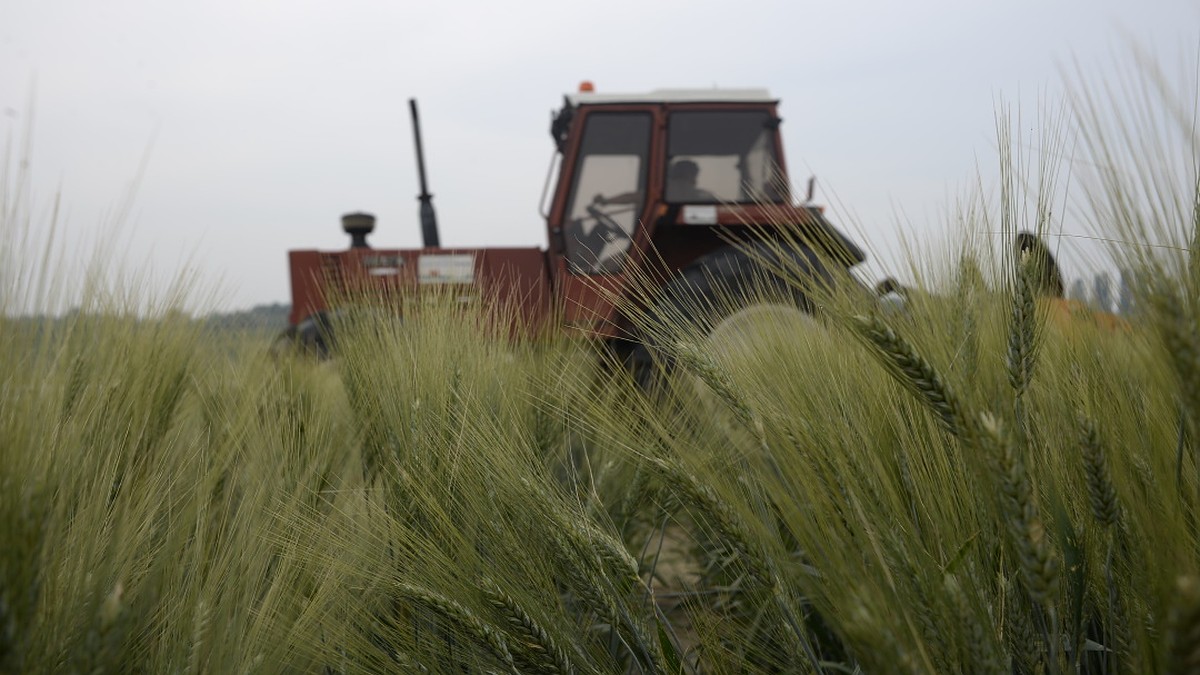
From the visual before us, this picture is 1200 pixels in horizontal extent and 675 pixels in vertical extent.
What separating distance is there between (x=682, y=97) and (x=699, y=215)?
965 mm

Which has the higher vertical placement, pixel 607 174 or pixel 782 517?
pixel 607 174

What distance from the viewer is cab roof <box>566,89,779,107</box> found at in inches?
169

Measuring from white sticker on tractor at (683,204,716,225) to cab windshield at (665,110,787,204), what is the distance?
1.28 ft

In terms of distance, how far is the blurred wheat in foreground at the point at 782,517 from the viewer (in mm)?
669

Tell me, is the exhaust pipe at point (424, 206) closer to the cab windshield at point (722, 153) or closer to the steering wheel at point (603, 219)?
the steering wheel at point (603, 219)

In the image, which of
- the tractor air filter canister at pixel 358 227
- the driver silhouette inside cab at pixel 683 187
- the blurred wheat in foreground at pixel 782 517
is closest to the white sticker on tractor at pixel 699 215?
the driver silhouette inside cab at pixel 683 187

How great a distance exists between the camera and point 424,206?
5762 mm

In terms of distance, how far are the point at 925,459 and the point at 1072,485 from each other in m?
0.18

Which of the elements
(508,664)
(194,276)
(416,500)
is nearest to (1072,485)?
(508,664)

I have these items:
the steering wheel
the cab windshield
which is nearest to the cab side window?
the steering wheel

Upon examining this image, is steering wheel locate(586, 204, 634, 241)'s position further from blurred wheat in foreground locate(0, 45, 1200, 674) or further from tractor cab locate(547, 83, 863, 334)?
blurred wheat in foreground locate(0, 45, 1200, 674)

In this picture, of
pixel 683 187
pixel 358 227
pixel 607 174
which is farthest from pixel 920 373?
pixel 358 227

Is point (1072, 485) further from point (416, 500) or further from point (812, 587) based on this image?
point (416, 500)

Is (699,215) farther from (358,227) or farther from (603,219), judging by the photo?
(358,227)
